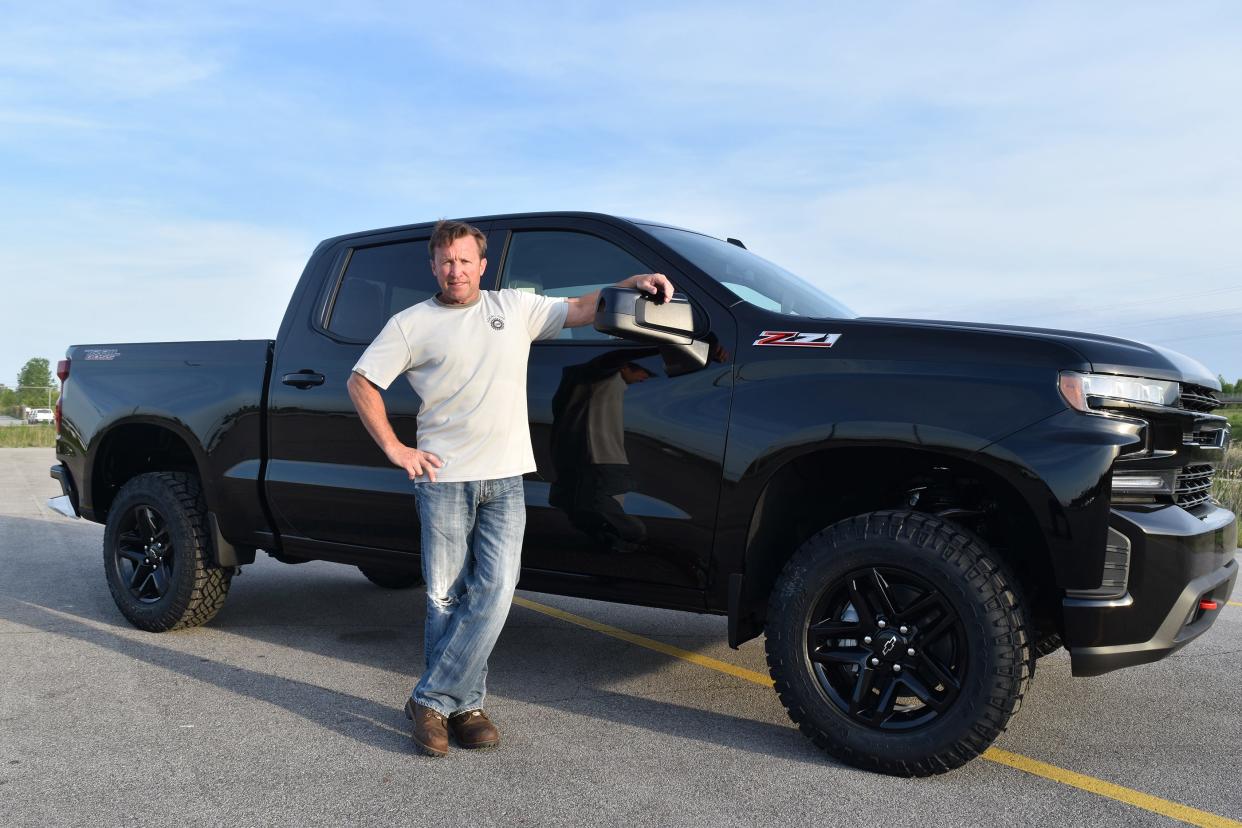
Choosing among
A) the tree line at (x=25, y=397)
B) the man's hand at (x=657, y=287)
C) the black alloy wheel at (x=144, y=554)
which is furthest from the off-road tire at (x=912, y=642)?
the tree line at (x=25, y=397)

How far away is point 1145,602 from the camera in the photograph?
10.9 ft

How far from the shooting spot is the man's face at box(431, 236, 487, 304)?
3.86 m

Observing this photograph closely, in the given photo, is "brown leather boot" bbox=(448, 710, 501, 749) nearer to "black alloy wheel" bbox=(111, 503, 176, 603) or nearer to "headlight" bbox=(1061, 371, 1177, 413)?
"headlight" bbox=(1061, 371, 1177, 413)

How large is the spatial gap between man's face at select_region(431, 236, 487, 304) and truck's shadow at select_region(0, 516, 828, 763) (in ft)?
5.38

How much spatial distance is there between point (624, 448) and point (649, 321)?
0.59 meters

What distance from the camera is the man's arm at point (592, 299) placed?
3.75m

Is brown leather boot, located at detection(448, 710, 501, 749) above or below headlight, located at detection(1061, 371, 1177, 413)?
below

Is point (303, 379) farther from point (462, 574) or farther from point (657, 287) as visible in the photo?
point (657, 287)

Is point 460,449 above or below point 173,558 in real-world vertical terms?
above

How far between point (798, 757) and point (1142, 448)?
1.55 m

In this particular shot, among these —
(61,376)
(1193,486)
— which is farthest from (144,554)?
(1193,486)

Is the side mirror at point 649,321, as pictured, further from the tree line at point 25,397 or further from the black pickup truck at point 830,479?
the tree line at point 25,397

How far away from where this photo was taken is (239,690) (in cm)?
458

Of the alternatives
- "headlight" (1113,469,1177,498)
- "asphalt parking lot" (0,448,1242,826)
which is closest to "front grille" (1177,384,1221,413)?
"headlight" (1113,469,1177,498)
